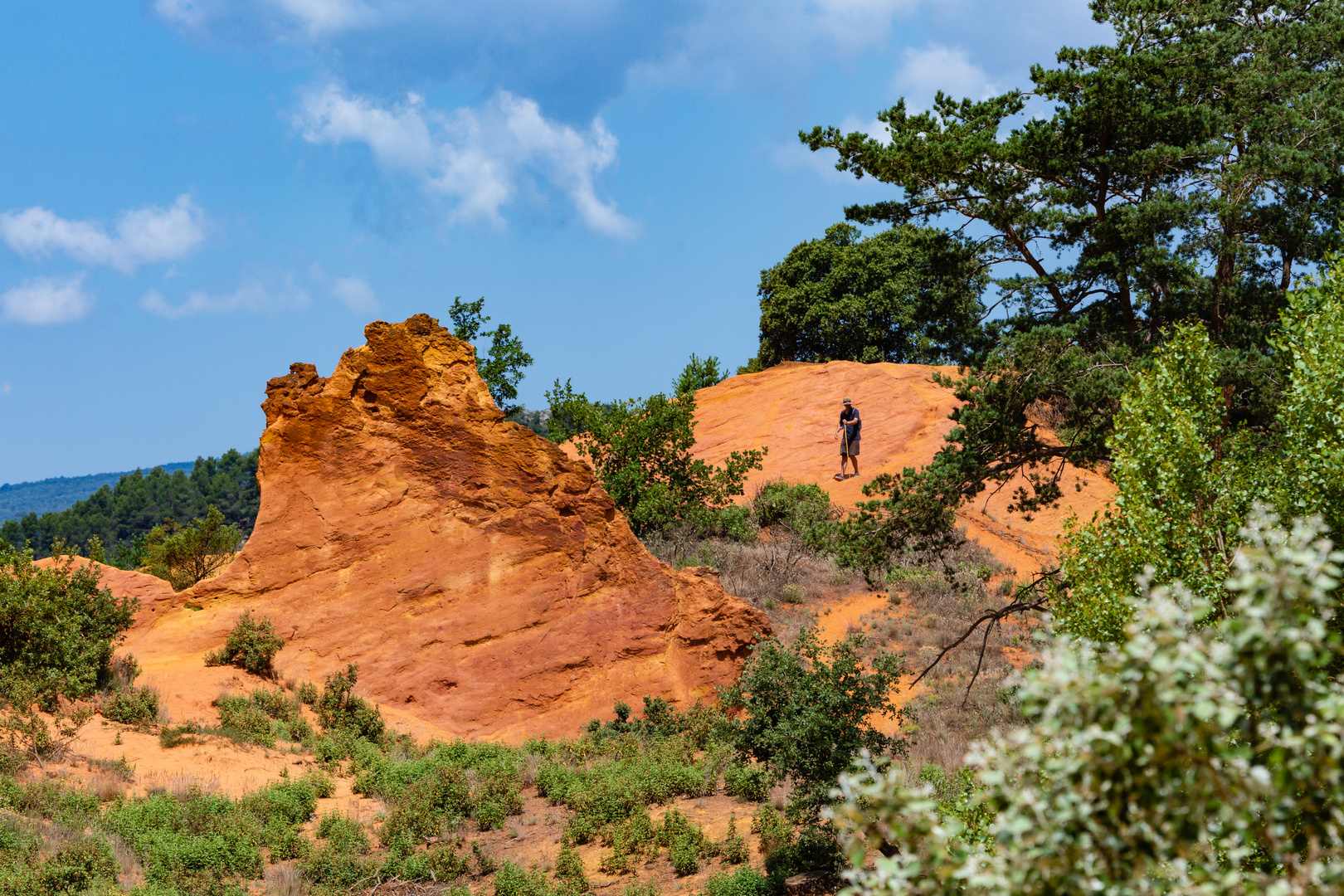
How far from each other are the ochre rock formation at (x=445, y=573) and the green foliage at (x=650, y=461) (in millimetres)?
5021

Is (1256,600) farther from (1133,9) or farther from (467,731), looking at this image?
(1133,9)

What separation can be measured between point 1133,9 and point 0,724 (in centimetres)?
1718

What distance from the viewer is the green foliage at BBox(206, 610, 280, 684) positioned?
12312 millimetres

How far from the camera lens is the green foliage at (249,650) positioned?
1231 cm

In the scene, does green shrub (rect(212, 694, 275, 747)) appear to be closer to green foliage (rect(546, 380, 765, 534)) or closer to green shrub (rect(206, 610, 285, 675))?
green shrub (rect(206, 610, 285, 675))

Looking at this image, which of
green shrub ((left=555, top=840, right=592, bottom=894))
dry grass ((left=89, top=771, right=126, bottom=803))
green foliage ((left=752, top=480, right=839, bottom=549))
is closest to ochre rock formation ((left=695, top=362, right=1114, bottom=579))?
green foliage ((left=752, top=480, right=839, bottom=549))

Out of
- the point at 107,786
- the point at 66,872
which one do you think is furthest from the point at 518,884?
the point at 107,786

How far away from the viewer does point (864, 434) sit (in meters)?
27.6

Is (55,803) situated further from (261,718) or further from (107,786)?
(261,718)

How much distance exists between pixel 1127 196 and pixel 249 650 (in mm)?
13532

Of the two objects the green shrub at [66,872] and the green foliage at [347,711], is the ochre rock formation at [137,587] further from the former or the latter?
the green shrub at [66,872]

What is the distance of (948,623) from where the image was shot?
1738 centimetres

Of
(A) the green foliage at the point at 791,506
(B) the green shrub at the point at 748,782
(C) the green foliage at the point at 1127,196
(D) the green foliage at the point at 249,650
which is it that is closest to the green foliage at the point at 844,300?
(A) the green foliage at the point at 791,506

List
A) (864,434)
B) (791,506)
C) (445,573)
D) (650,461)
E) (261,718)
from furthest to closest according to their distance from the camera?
(864,434) → (791,506) → (650,461) → (445,573) → (261,718)
